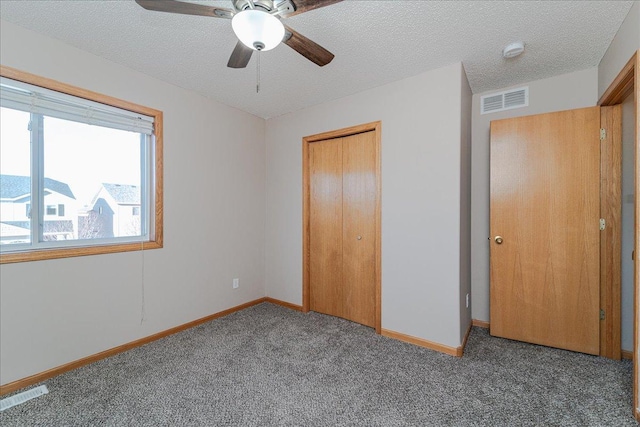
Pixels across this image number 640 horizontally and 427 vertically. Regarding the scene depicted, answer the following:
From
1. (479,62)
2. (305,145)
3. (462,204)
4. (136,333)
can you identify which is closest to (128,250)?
(136,333)

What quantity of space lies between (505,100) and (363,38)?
5.59 feet

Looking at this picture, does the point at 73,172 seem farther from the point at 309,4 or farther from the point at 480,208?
the point at 480,208

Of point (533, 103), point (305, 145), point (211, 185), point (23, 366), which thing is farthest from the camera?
point (305, 145)

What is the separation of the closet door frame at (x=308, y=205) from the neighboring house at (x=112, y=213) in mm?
1684

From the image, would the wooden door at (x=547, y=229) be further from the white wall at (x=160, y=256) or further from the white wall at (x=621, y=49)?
the white wall at (x=160, y=256)

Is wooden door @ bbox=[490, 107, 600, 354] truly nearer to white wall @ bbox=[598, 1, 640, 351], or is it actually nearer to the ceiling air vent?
white wall @ bbox=[598, 1, 640, 351]

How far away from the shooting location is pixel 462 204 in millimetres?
2398

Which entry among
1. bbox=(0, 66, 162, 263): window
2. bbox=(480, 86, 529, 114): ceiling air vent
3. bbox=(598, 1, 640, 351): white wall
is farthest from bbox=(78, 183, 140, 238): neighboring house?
bbox=(598, 1, 640, 351): white wall

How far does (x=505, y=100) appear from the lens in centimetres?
270

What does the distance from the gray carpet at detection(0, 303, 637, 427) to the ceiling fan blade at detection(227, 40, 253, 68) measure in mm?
2144

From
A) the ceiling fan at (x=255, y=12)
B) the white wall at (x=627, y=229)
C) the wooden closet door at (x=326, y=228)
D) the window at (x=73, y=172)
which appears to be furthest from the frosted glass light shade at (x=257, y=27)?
the white wall at (x=627, y=229)

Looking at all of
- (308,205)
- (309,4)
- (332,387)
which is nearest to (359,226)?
(308,205)

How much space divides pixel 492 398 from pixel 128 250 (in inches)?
116

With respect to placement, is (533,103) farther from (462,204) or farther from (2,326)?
(2,326)
